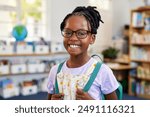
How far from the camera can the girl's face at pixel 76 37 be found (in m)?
0.50

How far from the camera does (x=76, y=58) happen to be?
550mm

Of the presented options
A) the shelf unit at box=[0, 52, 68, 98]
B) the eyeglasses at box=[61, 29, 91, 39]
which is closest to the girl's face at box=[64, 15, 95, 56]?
the eyeglasses at box=[61, 29, 91, 39]

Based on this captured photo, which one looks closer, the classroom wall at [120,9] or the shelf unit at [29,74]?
the classroom wall at [120,9]

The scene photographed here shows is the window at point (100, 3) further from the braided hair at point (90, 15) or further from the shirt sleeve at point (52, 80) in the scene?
the shirt sleeve at point (52, 80)

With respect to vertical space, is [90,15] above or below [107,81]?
above

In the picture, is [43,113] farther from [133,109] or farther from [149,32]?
[149,32]

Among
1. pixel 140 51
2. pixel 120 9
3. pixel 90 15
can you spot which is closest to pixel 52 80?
pixel 90 15

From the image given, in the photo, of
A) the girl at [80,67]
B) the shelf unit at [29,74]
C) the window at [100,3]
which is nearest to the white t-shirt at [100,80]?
the girl at [80,67]

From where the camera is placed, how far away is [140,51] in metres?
2.86

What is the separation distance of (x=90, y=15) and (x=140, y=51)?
2.44m

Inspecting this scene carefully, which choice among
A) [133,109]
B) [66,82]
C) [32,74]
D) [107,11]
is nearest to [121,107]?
[133,109]

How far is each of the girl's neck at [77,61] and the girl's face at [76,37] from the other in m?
0.03

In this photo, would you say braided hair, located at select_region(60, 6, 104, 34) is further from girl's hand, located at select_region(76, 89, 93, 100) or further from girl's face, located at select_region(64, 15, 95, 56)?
girl's hand, located at select_region(76, 89, 93, 100)

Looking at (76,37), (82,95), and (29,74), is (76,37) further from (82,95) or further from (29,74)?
(29,74)
